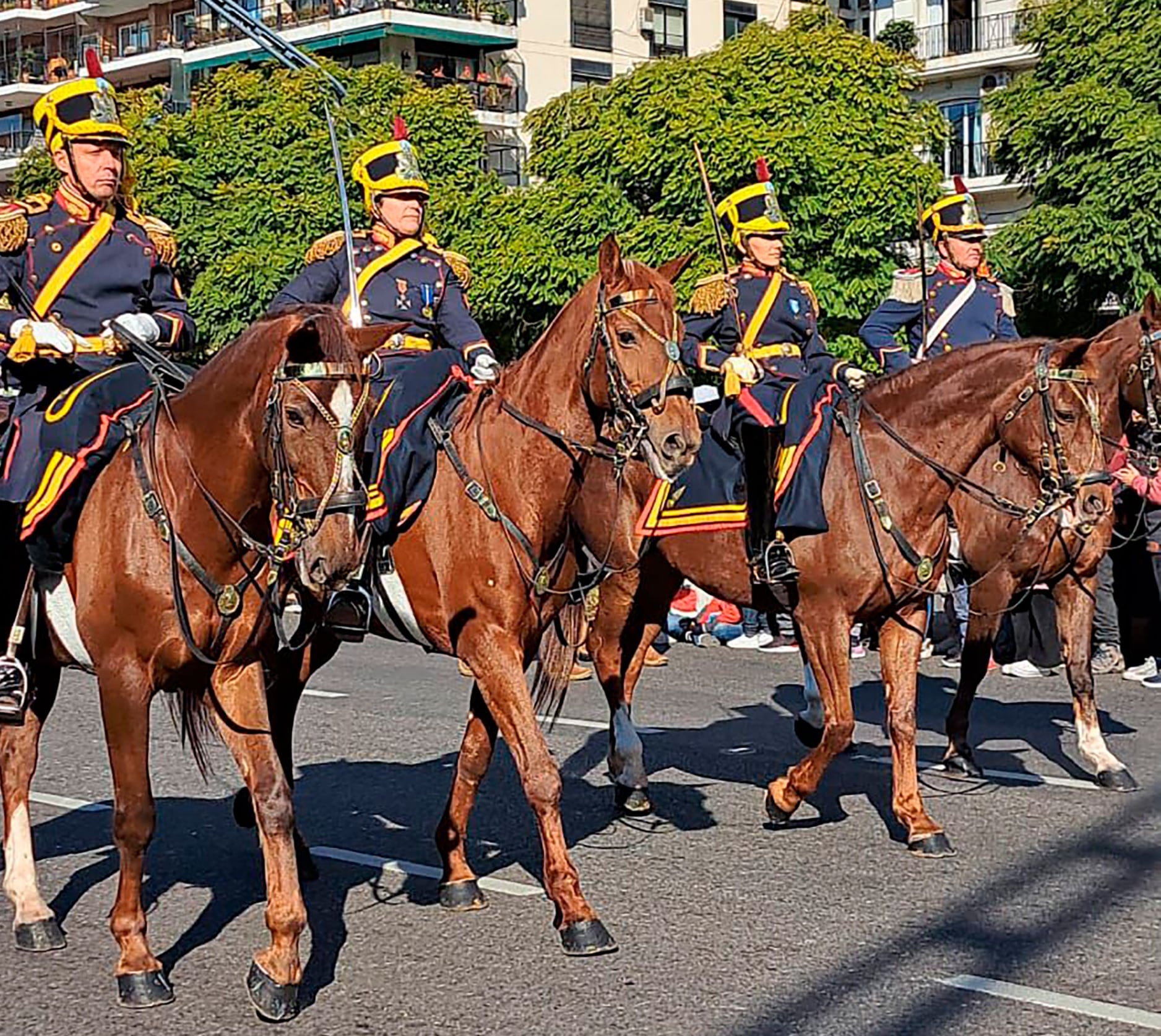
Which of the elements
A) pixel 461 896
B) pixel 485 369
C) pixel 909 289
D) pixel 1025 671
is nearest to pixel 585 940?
pixel 461 896

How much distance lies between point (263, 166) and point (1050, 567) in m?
33.8

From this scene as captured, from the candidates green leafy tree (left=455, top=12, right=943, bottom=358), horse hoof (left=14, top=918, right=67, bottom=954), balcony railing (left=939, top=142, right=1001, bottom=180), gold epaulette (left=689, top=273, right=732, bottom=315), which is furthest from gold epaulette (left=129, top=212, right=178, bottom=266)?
balcony railing (left=939, top=142, right=1001, bottom=180)

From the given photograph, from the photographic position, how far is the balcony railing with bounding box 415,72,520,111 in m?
55.5

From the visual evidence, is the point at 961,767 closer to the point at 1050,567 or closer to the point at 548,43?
the point at 1050,567

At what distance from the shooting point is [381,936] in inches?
291

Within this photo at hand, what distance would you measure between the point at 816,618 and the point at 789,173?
2514cm

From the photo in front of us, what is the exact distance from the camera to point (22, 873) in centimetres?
742

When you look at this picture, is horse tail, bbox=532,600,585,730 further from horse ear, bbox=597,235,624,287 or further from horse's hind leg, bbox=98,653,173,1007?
horse's hind leg, bbox=98,653,173,1007

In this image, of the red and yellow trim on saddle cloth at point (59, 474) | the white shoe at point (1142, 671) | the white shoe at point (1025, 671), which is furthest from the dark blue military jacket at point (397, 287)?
the white shoe at point (1142, 671)

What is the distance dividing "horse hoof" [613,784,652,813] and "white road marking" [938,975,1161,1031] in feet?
10.0

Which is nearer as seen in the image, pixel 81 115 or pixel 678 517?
pixel 81 115

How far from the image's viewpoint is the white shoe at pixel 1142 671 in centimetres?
1509

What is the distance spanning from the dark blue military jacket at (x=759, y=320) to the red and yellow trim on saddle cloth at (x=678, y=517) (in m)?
0.70

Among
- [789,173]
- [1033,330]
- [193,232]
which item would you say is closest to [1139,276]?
[1033,330]
